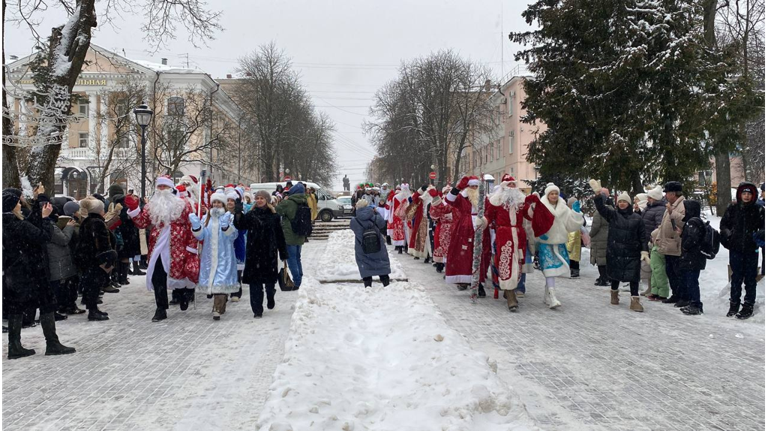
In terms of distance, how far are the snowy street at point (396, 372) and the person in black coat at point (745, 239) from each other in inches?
17.7

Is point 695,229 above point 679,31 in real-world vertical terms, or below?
below

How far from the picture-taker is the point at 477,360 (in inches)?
205

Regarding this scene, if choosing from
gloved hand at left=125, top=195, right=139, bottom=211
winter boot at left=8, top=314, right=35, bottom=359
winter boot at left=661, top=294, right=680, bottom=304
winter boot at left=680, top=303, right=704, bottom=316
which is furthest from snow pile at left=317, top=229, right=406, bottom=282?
winter boot at left=8, top=314, right=35, bottom=359

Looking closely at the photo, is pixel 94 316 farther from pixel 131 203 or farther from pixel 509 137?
pixel 509 137

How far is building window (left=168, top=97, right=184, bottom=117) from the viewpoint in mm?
33400

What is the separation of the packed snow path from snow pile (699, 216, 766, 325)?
6.33 m

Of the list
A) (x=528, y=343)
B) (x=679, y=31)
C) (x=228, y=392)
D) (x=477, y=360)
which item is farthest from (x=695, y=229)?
(x=679, y=31)

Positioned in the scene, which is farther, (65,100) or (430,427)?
(65,100)

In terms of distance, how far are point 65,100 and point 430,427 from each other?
7.21m

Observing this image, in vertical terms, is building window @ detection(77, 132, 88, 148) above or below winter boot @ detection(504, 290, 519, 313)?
above

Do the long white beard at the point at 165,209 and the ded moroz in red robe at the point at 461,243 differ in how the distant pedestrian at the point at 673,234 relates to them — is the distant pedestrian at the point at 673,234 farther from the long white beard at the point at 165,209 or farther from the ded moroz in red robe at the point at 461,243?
the long white beard at the point at 165,209

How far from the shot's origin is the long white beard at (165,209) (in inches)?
335

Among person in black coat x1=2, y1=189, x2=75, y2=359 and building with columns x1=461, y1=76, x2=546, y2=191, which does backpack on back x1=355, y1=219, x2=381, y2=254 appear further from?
building with columns x1=461, y1=76, x2=546, y2=191

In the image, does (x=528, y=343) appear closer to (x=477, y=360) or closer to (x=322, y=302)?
(x=477, y=360)
